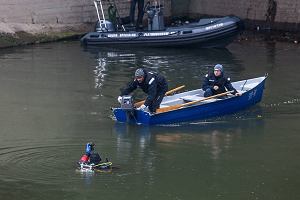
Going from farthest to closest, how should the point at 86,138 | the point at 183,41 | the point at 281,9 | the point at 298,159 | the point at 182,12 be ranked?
the point at 182,12
the point at 281,9
the point at 183,41
the point at 86,138
the point at 298,159

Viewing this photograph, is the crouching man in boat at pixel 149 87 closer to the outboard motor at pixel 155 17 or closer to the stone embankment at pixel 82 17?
the outboard motor at pixel 155 17

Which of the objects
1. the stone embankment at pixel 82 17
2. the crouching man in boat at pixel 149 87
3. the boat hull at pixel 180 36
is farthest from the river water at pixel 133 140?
the stone embankment at pixel 82 17

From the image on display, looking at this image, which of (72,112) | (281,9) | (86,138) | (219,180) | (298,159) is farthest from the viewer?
(281,9)

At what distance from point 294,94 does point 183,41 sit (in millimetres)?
7515

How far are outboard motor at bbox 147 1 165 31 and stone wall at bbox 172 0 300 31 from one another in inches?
189

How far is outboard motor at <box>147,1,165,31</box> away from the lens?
24.8 meters

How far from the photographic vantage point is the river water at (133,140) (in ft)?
36.6

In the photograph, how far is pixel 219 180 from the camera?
11578mm

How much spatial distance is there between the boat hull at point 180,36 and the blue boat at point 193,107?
784 cm

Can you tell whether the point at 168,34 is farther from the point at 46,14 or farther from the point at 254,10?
the point at 254,10

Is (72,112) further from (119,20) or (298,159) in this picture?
(119,20)

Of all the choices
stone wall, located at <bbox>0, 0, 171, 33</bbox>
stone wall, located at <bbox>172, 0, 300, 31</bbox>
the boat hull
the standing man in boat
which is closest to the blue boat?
the boat hull

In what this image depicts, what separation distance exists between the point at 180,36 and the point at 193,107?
9743 millimetres

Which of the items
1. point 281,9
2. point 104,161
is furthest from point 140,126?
point 281,9
